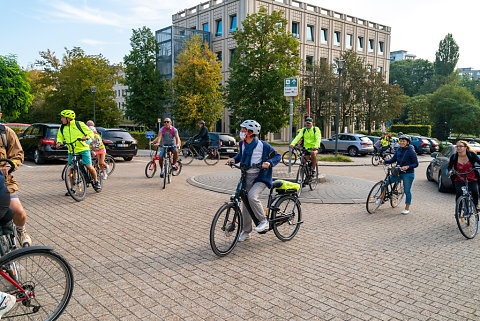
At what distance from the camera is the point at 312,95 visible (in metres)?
44.4

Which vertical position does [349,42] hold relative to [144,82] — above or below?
above

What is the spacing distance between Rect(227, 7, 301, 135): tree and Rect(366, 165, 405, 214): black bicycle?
22.3m

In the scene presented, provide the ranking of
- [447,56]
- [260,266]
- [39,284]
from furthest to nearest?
1. [447,56]
2. [260,266]
3. [39,284]

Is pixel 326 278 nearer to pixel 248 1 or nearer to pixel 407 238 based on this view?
pixel 407 238

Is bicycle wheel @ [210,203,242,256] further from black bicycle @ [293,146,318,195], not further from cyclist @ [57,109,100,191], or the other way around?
black bicycle @ [293,146,318,195]

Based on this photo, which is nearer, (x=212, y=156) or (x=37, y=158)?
(x=37, y=158)

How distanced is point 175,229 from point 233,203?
1621 mm

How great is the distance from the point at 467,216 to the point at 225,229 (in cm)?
440

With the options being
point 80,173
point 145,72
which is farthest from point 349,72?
point 80,173

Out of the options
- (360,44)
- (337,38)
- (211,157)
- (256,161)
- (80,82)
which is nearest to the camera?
(256,161)

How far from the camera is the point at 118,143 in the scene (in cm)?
1812

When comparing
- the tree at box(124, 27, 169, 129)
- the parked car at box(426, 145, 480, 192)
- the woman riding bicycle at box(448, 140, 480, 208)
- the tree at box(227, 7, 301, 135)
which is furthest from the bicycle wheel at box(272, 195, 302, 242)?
the tree at box(124, 27, 169, 129)

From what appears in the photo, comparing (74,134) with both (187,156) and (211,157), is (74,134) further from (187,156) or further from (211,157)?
(211,157)

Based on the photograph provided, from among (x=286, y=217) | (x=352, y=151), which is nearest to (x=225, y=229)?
(x=286, y=217)
